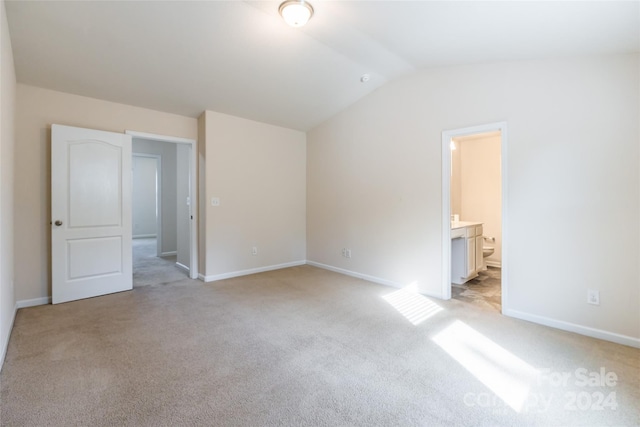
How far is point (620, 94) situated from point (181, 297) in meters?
4.77

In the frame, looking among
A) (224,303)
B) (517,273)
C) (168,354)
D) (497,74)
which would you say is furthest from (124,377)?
(497,74)

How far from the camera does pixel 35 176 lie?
324cm

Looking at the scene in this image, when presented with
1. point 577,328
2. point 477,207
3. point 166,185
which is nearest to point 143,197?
point 166,185

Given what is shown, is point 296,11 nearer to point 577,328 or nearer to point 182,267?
point 577,328

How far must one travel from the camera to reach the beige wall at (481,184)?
532cm

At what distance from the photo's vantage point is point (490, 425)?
1503 mm

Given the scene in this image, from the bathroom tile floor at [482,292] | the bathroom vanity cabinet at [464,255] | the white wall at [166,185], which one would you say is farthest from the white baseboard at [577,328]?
the white wall at [166,185]

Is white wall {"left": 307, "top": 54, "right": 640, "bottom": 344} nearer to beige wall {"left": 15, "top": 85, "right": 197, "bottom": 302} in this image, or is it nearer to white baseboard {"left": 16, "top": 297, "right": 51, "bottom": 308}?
beige wall {"left": 15, "top": 85, "right": 197, "bottom": 302}

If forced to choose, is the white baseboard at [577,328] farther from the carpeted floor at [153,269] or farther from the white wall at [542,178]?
the carpeted floor at [153,269]

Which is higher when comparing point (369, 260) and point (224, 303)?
point (369, 260)

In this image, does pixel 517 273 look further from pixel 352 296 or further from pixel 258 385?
pixel 258 385

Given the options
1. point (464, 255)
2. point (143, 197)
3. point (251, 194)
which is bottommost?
point (464, 255)

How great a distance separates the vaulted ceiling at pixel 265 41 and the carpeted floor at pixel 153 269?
2.48m

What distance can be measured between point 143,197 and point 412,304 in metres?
9.25
